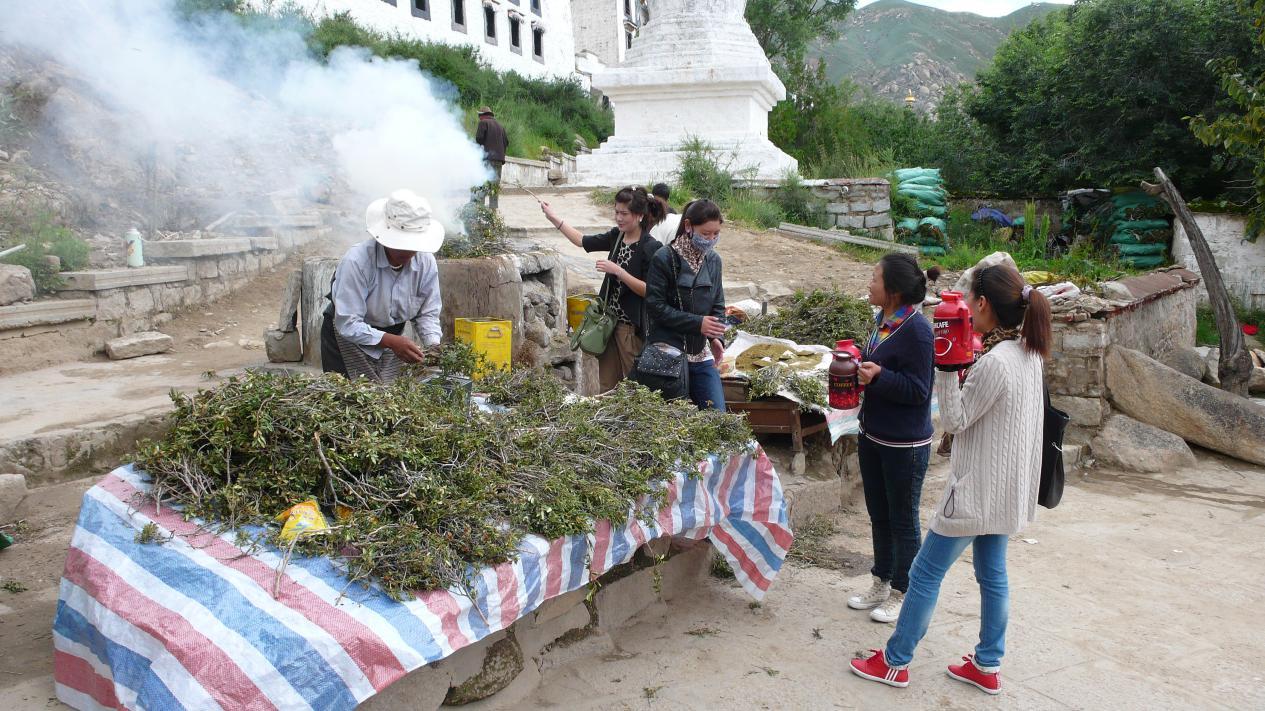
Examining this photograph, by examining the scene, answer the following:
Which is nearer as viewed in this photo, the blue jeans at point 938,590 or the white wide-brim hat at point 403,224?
the blue jeans at point 938,590

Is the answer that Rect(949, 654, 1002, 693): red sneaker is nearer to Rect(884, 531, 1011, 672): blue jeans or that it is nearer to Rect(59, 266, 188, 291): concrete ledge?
Rect(884, 531, 1011, 672): blue jeans

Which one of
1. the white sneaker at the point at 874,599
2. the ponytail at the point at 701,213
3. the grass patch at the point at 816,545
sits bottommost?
the grass patch at the point at 816,545

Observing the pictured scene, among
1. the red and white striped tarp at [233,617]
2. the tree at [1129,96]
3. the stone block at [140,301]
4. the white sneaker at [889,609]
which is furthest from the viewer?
the tree at [1129,96]

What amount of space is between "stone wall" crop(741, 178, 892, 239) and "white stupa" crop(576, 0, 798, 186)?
0.74 m

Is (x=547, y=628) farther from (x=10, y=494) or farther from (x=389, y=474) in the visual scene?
(x=10, y=494)

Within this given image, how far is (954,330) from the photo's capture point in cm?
296

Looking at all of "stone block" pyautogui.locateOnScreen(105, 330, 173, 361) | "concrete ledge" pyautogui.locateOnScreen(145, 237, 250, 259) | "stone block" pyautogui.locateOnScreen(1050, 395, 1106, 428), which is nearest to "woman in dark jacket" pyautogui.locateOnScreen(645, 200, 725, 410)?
"stone block" pyautogui.locateOnScreen(1050, 395, 1106, 428)

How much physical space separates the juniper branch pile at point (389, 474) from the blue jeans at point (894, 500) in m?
0.98

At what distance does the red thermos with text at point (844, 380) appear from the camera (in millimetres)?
3297

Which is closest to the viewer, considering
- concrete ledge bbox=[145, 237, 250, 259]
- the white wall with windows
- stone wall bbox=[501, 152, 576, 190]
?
concrete ledge bbox=[145, 237, 250, 259]

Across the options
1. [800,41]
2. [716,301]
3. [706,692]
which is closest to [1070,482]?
[716,301]

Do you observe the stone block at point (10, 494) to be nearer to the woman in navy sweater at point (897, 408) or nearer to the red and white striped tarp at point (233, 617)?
the red and white striped tarp at point (233, 617)

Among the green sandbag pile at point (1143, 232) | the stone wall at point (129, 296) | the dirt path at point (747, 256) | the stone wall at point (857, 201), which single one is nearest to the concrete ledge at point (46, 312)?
the stone wall at point (129, 296)

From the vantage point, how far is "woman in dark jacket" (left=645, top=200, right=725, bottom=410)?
13.6 ft
